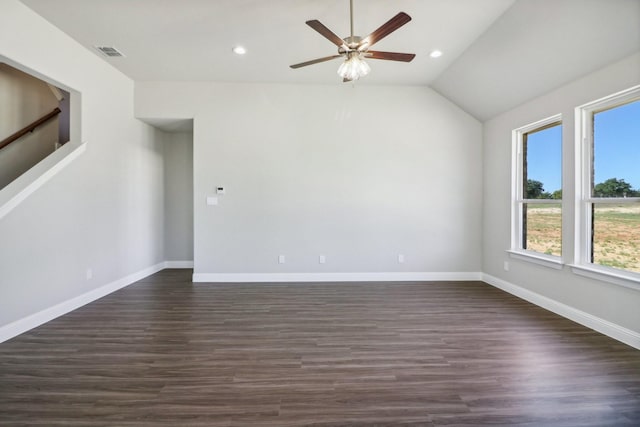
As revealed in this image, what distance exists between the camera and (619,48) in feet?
7.88

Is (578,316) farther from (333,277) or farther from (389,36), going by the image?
(389,36)

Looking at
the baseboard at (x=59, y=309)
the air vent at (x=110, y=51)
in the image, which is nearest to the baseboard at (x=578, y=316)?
the baseboard at (x=59, y=309)

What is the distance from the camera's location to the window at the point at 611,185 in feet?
8.41

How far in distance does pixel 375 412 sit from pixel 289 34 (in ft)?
11.6

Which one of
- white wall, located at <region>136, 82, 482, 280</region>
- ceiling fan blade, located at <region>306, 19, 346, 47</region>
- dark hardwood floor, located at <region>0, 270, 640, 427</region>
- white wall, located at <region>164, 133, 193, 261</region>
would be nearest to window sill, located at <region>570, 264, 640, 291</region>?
dark hardwood floor, located at <region>0, 270, 640, 427</region>

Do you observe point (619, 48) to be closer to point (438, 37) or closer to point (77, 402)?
point (438, 37)

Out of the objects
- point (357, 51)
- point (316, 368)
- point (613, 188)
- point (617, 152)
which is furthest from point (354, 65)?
point (613, 188)

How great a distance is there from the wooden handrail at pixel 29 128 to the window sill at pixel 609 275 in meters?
6.39

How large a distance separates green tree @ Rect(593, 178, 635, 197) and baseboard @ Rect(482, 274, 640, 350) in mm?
1209

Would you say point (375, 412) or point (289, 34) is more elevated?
point (289, 34)

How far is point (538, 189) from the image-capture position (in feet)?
11.9

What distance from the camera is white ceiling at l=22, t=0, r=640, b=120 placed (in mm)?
2486

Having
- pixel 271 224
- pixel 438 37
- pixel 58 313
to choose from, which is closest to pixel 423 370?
pixel 271 224

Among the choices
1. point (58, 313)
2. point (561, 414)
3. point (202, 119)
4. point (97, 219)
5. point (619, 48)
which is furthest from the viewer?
point (202, 119)
